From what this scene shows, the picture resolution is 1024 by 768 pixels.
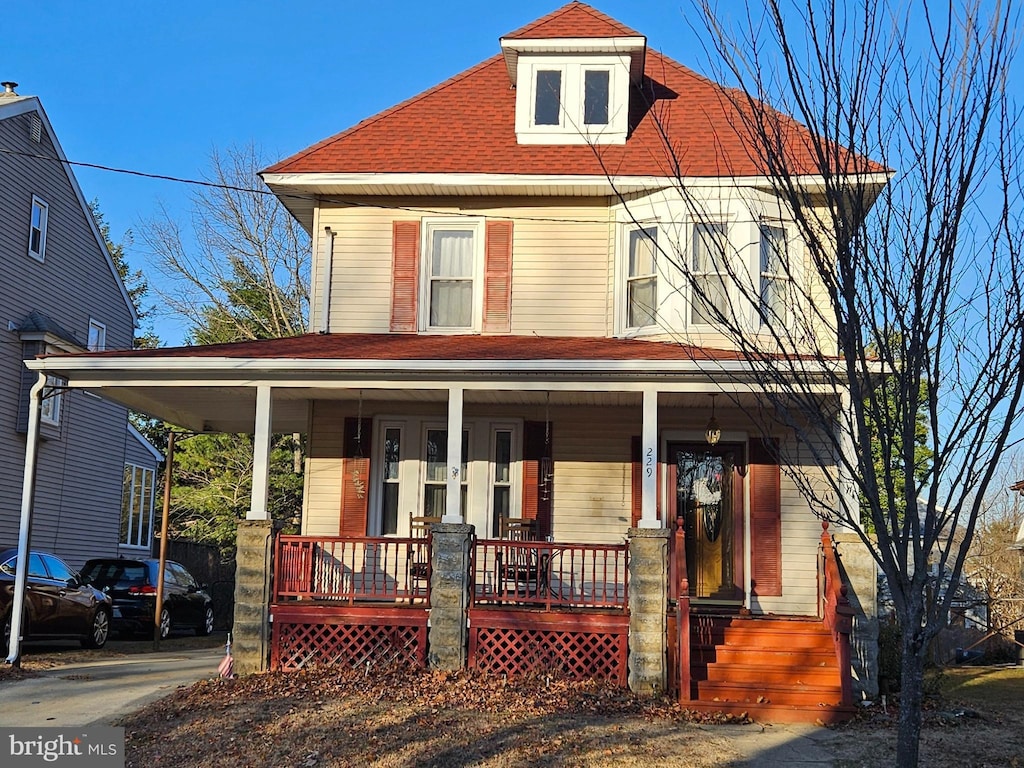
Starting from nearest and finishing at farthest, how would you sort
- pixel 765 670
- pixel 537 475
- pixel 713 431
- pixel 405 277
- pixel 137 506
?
1. pixel 765 670
2. pixel 713 431
3. pixel 537 475
4. pixel 405 277
5. pixel 137 506

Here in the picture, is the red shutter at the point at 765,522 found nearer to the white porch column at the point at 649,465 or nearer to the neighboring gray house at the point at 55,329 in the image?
the white porch column at the point at 649,465

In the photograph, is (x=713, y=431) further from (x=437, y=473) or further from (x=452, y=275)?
(x=452, y=275)

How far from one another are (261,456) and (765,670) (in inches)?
228

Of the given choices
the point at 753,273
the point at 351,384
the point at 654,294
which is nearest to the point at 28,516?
the point at 351,384

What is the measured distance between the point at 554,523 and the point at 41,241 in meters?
13.0

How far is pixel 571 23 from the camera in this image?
15.0m

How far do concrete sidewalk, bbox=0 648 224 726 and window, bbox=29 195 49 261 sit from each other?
989 cm

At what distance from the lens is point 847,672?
10102 mm

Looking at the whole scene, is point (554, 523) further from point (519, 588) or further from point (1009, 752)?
point (1009, 752)

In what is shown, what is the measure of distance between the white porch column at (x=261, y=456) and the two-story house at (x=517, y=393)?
3cm

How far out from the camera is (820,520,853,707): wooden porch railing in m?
10.1

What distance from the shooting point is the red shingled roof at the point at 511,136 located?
13.7 meters

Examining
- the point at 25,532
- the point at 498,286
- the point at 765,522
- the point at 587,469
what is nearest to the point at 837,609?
the point at 765,522

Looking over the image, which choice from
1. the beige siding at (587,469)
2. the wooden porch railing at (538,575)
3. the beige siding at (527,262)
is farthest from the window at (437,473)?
the beige siding at (527,262)
